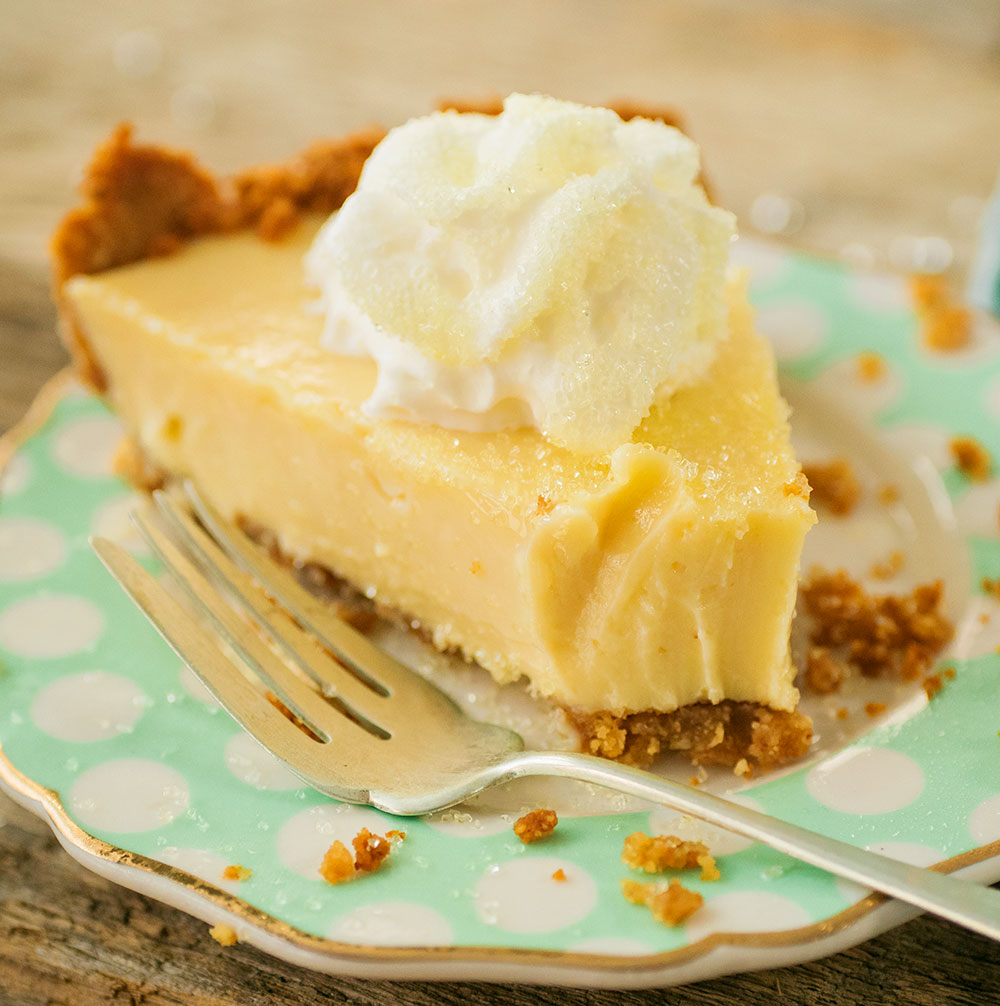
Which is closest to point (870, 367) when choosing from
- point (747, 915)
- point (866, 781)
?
point (866, 781)

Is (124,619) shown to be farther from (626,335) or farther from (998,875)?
(998,875)

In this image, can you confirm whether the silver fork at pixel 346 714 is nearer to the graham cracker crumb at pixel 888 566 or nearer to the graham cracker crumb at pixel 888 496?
the graham cracker crumb at pixel 888 566

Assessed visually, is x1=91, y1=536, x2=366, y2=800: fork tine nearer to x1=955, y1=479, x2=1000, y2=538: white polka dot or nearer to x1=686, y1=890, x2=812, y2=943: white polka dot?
x1=686, y1=890, x2=812, y2=943: white polka dot

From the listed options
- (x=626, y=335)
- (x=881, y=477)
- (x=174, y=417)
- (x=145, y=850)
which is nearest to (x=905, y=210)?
(x=881, y=477)

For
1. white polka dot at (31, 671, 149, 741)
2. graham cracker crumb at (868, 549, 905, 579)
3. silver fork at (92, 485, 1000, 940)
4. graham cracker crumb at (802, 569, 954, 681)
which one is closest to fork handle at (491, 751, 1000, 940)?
silver fork at (92, 485, 1000, 940)

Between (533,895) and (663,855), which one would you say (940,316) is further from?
(533,895)
